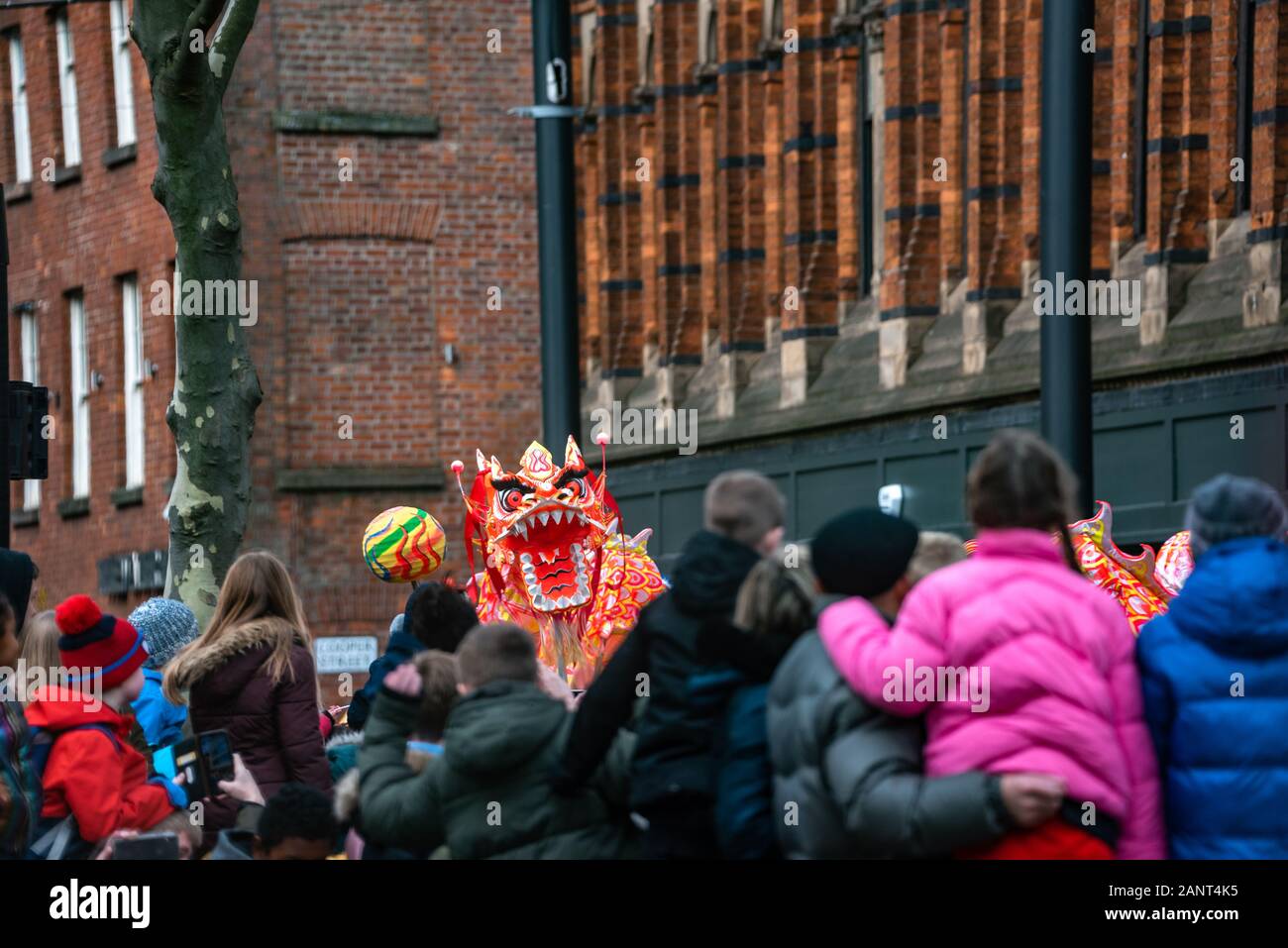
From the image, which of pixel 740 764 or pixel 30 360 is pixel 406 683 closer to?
pixel 740 764

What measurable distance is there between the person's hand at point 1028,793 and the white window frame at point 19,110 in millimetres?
29662

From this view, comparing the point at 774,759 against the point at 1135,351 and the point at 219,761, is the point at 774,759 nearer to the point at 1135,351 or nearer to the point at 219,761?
the point at 219,761

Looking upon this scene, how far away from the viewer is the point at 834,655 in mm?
5348

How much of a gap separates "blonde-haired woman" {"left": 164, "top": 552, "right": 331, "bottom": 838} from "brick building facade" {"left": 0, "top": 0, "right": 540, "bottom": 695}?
19186 mm

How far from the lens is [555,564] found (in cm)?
1124

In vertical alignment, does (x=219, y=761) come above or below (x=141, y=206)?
below

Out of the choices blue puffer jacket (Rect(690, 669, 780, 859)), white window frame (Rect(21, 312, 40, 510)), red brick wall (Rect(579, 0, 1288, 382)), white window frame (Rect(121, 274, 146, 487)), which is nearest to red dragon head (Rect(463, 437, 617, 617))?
blue puffer jacket (Rect(690, 669, 780, 859))

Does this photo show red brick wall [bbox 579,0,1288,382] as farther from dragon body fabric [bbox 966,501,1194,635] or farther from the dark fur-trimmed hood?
the dark fur-trimmed hood

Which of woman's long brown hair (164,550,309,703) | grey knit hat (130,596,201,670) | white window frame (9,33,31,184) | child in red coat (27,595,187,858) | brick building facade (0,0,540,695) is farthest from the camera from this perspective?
white window frame (9,33,31,184)

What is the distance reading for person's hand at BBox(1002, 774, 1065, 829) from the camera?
16.8 ft

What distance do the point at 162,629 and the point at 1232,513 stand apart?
4.94 metres

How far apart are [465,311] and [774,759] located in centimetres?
2345

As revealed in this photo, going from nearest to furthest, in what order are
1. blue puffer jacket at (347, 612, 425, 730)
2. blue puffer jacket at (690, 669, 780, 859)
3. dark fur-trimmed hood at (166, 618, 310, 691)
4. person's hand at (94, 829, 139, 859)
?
blue puffer jacket at (690, 669, 780, 859) < person's hand at (94, 829, 139, 859) < blue puffer jacket at (347, 612, 425, 730) < dark fur-trimmed hood at (166, 618, 310, 691)

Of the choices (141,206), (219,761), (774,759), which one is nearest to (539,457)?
(219,761)
